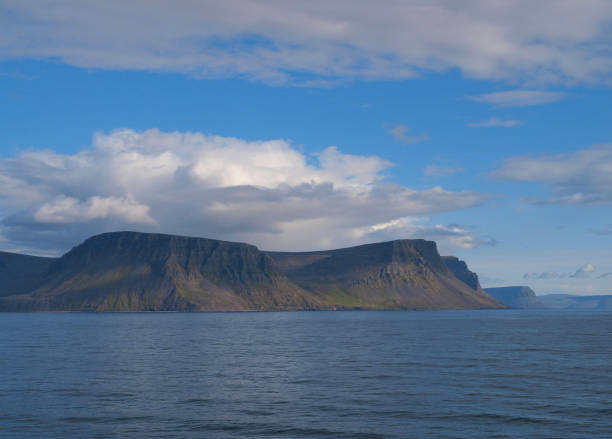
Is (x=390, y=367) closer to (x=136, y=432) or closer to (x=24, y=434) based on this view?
(x=136, y=432)

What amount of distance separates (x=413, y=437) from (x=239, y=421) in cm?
A: 1485

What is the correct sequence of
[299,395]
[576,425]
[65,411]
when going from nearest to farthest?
[576,425] < [65,411] < [299,395]

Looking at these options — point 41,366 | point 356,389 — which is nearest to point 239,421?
point 356,389

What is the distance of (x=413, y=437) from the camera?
43938mm

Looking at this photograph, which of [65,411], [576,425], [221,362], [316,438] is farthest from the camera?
[221,362]

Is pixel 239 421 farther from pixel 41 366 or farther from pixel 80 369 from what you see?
pixel 41 366

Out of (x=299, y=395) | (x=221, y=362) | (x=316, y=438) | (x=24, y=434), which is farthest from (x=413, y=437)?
(x=221, y=362)


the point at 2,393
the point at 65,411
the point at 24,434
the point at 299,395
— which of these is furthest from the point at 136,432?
the point at 2,393

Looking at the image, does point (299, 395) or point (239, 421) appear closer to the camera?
point (239, 421)

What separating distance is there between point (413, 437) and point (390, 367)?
136ft

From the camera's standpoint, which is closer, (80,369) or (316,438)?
(316,438)

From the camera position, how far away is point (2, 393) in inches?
2431

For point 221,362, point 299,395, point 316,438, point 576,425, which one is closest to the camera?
point 316,438

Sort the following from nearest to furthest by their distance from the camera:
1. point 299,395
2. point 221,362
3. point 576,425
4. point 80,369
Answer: point 576,425 < point 299,395 < point 80,369 < point 221,362
